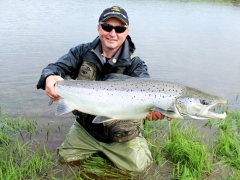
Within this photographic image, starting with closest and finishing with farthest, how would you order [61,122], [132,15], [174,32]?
[61,122] → [174,32] → [132,15]

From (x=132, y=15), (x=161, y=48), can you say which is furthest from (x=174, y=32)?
(x=132, y=15)

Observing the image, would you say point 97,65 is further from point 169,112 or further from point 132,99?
point 169,112

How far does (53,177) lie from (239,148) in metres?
2.49

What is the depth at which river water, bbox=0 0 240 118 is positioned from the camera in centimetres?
676

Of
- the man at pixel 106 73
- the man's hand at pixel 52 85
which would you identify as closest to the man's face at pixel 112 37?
the man at pixel 106 73

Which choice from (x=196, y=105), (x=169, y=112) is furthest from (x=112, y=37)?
(x=196, y=105)

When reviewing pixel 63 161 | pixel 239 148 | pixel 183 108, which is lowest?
pixel 63 161

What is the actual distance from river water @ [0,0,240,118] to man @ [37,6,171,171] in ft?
4.88

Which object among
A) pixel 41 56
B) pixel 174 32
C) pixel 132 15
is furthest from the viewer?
pixel 132 15

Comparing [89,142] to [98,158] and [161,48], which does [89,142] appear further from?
[161,48]

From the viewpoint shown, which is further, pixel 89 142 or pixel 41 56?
pixel 41 56

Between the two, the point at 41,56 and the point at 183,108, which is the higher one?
the point at 183,108

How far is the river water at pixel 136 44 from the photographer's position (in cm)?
676

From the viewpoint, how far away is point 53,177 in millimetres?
3418
